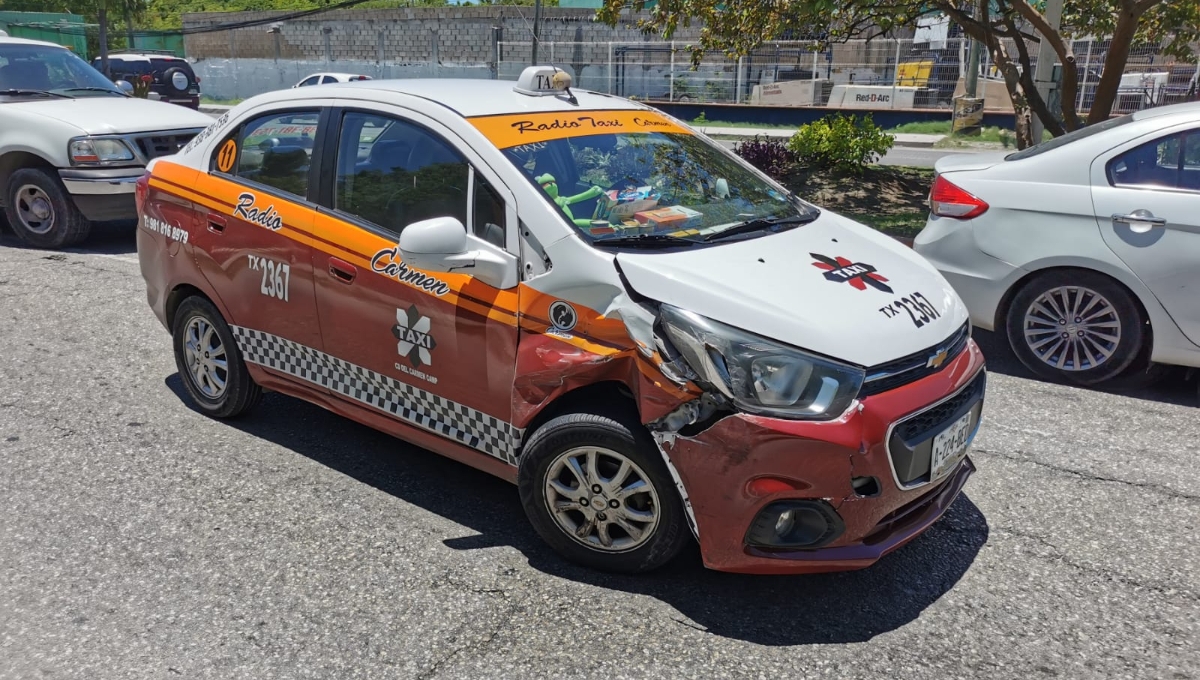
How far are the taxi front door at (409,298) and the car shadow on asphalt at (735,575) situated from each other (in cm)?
39

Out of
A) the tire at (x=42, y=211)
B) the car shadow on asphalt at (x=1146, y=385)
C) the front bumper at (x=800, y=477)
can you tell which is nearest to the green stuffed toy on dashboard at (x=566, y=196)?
the front bumper at (x=800, y=477)

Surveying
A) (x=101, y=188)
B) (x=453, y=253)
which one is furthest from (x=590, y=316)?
(x=101, y=188)

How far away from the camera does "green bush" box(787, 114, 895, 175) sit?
41.1 feet

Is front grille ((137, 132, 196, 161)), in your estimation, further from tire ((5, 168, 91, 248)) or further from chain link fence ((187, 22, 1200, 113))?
chain link fence ((187, 22, 1200, 113))

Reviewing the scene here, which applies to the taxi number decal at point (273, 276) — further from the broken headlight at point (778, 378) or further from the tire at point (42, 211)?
the tire at point (42, 211)

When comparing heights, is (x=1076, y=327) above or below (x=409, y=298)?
below

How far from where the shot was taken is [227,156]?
4652 mm

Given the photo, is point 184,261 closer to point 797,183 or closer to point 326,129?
point 326,129

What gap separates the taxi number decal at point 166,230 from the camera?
475 centimetres

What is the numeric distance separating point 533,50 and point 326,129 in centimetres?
3106

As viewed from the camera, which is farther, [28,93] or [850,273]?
[28,93]

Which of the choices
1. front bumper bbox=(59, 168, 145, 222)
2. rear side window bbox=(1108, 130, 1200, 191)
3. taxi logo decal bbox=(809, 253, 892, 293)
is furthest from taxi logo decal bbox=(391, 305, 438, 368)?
front bumper bbox=(59, 168, 145, 222)

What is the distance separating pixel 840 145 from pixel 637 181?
30.6 feet

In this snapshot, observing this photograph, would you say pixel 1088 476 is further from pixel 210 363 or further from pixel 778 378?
pixel 210 363
